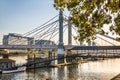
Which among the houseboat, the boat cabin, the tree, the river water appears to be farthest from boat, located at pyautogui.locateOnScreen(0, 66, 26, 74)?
the tree

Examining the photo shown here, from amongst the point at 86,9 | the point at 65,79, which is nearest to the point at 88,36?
the point at 86,9

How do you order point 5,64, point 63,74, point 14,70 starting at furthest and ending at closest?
point 5,64 < point 14,70 < point 63,74

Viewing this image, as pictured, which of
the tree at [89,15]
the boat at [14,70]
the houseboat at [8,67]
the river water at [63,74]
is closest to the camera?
the tree at [89,15]

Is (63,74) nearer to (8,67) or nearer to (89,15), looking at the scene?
(8,67)

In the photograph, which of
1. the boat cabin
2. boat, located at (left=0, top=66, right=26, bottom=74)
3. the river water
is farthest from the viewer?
the boat cabin

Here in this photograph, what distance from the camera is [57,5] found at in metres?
17.2

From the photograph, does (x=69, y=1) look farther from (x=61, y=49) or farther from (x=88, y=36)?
(x=61, y=49)

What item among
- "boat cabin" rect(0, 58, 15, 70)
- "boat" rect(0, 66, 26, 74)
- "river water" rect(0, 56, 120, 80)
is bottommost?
"river water" rect(0, 56, 120, 80)

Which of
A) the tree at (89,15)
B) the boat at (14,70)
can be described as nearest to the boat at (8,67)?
the boat at (14,70)

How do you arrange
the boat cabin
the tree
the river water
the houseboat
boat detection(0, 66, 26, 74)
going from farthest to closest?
the boat cabin, the houseboat, boat detection(0, 66, 26, 74), the river water, the tree

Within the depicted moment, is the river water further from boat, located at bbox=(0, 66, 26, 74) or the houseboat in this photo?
the houseboat

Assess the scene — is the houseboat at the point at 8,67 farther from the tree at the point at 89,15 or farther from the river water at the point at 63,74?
the tree at the point at 89,15

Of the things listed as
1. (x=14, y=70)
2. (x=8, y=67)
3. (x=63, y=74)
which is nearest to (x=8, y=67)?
(x=8, y=67)

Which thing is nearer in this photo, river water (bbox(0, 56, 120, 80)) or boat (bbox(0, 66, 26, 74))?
river water (bbox(0, 56, 120, 80))
